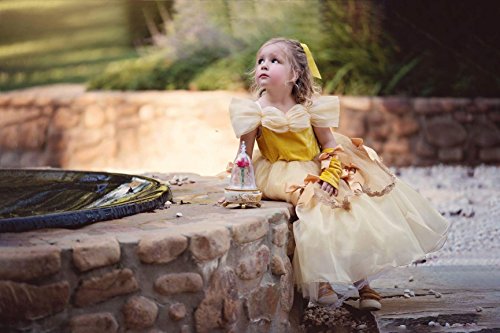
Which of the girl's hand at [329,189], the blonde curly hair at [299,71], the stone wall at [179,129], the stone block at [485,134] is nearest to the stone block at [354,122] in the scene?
the stone wall at [179,129]

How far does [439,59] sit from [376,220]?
5099 millimetres

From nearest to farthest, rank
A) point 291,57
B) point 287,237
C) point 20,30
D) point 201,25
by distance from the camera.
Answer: point 287,237 < point 291,57 < point 201,25 < point 20,30

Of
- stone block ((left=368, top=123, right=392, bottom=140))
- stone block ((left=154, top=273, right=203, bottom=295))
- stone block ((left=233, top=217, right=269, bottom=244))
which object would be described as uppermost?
stone block ((left=233, top=217, right=269, bottom=244))

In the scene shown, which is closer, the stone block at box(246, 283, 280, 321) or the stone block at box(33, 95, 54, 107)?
the stone block at box(246, 283, 280, 321)

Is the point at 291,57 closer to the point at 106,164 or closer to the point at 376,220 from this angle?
the point at 376,220

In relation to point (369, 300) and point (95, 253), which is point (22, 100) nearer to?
point (369, 300)

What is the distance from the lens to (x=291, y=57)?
3.85 metres

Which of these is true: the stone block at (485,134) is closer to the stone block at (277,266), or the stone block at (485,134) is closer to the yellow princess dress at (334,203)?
the yellow princess dress at (334,203)

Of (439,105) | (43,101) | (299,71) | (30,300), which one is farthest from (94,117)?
(30,300)

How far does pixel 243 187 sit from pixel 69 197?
2.47 ft

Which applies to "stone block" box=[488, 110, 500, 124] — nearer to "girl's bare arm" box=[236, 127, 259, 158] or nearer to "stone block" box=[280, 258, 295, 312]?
"girl's bare arm" box=[236, 127, 259, 158]

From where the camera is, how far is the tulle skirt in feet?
11.3

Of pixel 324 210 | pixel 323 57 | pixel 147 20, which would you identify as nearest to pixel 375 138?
pixel 323 57

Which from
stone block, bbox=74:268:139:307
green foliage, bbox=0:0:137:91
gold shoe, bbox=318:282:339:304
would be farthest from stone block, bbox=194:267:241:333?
green foliage, bbox=0:0:137:91
